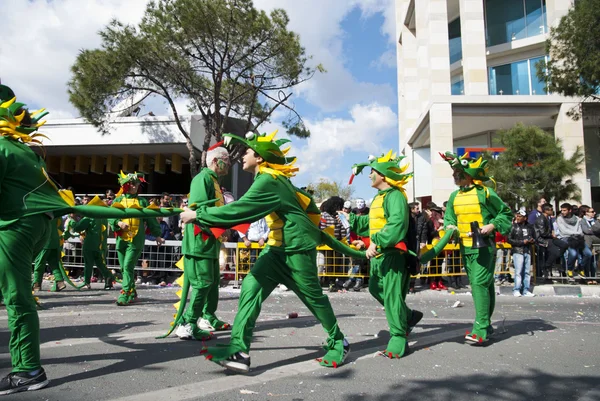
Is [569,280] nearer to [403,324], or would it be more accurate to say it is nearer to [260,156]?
[403,324]

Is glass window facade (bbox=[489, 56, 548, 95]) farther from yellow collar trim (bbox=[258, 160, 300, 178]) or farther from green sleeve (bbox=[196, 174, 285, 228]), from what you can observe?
green sleeve (bbox=[196, 174, 285, 228])

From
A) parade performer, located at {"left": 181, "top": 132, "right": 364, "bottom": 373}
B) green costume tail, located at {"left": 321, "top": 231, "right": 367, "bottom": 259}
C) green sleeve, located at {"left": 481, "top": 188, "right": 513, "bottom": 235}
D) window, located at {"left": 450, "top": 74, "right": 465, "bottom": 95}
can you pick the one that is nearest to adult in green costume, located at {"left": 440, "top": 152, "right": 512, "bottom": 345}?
green sleeve, located at {"left": 481, "top": 188, "right": 513, "bottom": 235}

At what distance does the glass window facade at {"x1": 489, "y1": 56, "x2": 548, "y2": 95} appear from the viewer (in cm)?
2286

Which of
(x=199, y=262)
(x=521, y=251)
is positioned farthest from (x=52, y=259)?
(x=521, y=251)

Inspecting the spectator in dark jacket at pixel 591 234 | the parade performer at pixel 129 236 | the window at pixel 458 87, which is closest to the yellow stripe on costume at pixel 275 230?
the parade performer at pixel 129 236

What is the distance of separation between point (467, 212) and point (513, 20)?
71.6 feet

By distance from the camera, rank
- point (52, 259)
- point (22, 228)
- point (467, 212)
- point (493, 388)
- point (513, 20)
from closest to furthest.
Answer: point (22, 228)
point (493, 388)
point (467, 212)
point (52, 259)
point (513, 20)

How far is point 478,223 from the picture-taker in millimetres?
5801

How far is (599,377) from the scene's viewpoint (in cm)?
425

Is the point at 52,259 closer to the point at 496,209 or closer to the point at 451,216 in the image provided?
the point at 451,216

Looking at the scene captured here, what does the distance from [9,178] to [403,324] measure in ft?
12.3

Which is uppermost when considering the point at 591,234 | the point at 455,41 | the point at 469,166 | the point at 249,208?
the point at 455,41

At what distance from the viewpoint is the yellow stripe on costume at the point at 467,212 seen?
19.2ft

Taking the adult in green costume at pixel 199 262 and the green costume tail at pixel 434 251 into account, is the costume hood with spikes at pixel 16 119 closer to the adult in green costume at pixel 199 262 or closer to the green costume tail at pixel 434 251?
the adult in green costume at pixel 199 262
